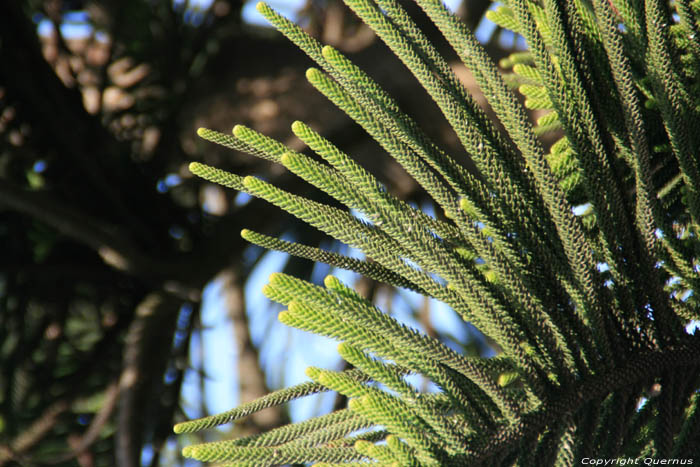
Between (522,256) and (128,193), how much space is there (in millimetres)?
1165

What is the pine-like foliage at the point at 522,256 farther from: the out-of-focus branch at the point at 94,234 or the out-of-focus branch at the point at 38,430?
the out-of-focus branch at the point at 38,430

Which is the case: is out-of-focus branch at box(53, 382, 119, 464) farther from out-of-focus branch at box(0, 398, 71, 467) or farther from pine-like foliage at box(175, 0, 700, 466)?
pine-like foliage at box(175, 0, 700, 466)

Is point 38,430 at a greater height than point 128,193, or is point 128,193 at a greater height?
point 128,193

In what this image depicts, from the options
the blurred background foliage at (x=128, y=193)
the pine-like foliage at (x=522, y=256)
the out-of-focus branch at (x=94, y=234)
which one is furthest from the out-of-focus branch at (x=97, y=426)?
the pine-like foliage at (x=522, y=256)

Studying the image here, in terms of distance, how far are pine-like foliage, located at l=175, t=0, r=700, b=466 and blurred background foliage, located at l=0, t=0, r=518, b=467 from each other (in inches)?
34.0

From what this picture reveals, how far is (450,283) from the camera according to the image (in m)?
0.43

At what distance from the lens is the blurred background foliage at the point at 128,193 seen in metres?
1.32

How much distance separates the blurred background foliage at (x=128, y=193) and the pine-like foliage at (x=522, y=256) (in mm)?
865

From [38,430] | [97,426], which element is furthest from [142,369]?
[38,430]

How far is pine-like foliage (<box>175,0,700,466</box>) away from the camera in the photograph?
42 cm

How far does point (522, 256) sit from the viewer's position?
0.44 metres

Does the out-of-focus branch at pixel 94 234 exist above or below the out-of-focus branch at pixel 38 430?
above

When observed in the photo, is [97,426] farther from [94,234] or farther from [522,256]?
[522,256]

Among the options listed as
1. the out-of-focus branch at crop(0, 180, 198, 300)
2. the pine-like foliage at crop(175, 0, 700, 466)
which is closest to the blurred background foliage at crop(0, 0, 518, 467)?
the out-of-focus branch at crop(0, 180, 198, 300)
